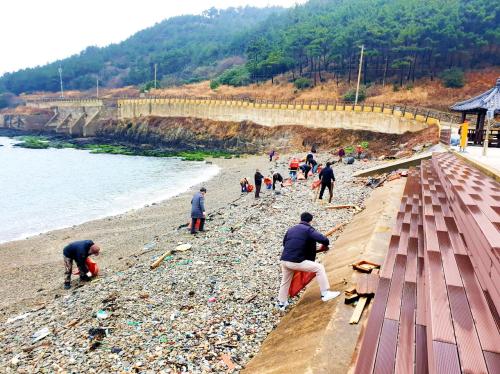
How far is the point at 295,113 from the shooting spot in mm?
44312

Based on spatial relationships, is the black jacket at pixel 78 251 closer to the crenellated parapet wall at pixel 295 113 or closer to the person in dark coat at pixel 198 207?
the person in dark coat at pixel 198 207

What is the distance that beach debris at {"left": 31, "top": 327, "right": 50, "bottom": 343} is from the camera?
7.04 metres

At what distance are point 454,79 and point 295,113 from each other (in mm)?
22401

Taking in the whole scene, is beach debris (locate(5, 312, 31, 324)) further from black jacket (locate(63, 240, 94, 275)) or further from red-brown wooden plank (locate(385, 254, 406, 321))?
red-brown wooden plank (locate(385, 254, 406, 321))

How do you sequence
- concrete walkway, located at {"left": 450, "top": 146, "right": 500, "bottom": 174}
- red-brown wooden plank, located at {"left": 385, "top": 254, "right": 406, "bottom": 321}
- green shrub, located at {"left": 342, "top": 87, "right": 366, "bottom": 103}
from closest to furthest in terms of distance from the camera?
red-brown wooden plank, located at {"left": 385, "top": 254, "right": 406, "bottom": 321}
concrete walkway, located at {"left": 450, "top": 146, "right": 500, "bottom": 174}
green shrub, located at {"left": 342, "top": 87, "right": 366, "bottom": 103}

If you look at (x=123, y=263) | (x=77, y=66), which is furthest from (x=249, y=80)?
(x=77, y=66)

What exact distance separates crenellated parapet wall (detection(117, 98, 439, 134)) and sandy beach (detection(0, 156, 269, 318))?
62.2 feet

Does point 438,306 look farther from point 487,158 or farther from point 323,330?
point 487,158

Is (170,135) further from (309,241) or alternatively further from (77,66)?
(77,66)

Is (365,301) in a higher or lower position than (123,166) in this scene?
higher

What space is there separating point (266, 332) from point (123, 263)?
722 cm

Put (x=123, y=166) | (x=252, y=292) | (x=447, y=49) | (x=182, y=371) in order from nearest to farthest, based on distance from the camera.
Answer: (x=182, y=371), (x=252, y=292), (x=123, y=166), (x=447, y=49)

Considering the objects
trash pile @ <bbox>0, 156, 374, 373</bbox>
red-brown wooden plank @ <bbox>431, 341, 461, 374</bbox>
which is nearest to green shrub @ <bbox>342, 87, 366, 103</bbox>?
trash pile @ <bbox>0, 156, 374, 373</bbox>

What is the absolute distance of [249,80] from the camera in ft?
249
